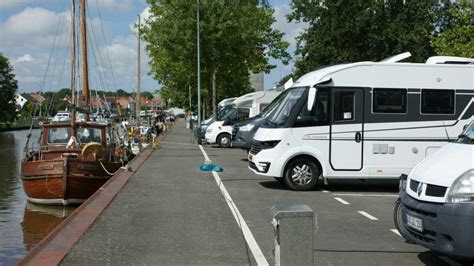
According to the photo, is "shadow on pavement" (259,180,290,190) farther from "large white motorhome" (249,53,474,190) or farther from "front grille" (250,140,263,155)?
"front grille" (250,140,263,155)

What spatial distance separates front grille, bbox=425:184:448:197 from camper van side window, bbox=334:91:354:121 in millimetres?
6867

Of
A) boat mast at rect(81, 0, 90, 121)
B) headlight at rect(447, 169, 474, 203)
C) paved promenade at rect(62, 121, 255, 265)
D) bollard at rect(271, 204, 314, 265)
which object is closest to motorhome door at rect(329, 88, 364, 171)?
paved promenade at rect(62, 121, 255, 265)

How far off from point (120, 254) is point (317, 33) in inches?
1229

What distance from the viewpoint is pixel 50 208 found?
17.4m

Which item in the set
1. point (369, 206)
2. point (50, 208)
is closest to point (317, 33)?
point (50, 208)

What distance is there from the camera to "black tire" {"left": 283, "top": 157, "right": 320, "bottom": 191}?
13219 mm

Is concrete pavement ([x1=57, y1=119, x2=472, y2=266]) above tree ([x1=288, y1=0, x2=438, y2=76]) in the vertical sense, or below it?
below

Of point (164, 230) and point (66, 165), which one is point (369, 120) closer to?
point (164, 230)

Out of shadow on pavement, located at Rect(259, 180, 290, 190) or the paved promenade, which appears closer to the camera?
the paved promenade

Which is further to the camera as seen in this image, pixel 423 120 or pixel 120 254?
pixel 423 120

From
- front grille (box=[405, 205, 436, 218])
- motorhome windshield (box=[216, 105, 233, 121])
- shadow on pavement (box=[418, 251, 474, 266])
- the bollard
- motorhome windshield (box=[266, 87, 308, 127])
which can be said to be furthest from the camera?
motorhome windshield (box=[216, 105, 233, 121])

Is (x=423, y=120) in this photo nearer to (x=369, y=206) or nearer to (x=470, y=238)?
(x=369, y=206)

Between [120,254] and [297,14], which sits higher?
[297,14]

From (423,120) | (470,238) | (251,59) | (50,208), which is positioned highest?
(251,59)
